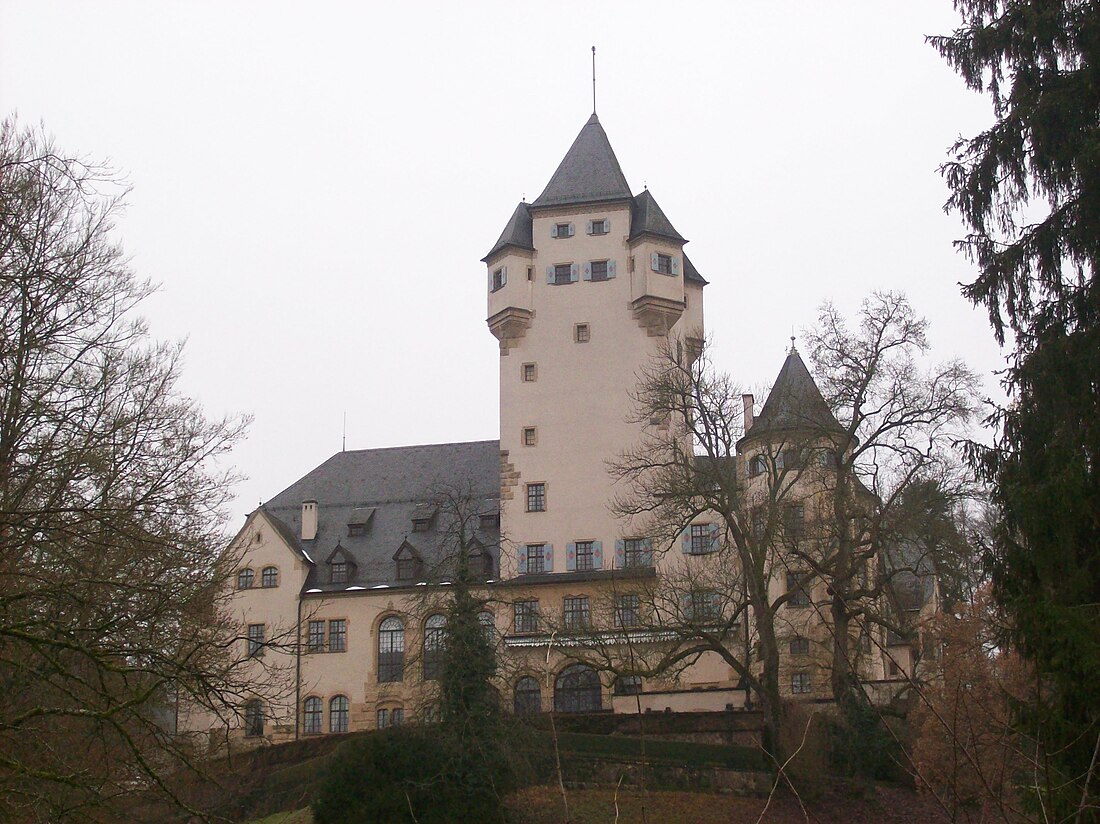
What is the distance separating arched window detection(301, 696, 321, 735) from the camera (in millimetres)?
41875

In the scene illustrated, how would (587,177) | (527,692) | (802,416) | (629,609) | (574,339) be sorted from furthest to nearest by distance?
1. (587,177)
2. (574,339)
3. (527,692)
4. (629,609)
5. (802,416)

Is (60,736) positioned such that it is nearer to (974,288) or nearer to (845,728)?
(974,288)

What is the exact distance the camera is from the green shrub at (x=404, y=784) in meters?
24.7

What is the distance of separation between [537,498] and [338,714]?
31.3 ft

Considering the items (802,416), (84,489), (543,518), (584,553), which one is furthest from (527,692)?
(84,489)

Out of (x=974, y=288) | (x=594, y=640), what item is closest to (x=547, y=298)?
(x=594, y=640)

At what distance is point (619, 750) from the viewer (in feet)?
102

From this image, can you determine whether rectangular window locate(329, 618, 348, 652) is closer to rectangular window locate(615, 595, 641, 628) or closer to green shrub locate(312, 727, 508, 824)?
rectangular window locate(615, 595, 641, 628)

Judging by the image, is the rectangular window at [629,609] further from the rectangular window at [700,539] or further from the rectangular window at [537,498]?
the rectangular window at [537,498]

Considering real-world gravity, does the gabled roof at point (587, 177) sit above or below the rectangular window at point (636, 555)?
above

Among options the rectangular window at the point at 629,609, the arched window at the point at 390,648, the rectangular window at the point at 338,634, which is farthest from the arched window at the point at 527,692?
the rectangular window at the point at 338,634

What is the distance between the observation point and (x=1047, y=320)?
15.6 m

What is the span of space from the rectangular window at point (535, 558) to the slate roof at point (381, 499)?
164cm

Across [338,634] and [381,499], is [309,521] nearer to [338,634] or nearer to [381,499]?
[381,499]
